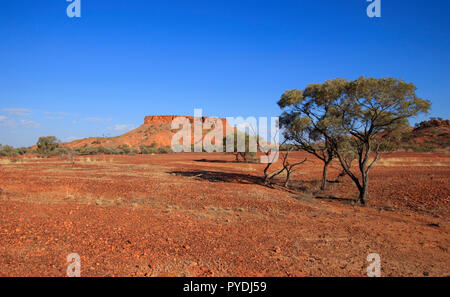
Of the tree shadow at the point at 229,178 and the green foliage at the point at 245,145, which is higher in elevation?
the green foliage at the point at 245,145

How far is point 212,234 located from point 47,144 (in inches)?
1837

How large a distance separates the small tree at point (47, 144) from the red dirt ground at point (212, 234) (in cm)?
3505

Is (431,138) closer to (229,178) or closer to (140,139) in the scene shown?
(229,178)

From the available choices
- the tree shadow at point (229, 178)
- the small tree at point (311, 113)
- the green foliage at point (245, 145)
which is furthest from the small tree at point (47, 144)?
the small tree at point (311, 113)

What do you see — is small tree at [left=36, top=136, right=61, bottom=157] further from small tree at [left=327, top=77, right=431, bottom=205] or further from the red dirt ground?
small tree at [left=327, top=77, right=431, bottom=205]

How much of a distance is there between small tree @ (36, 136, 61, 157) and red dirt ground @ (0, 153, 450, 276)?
3505cm

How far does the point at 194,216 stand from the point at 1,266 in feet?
16.2

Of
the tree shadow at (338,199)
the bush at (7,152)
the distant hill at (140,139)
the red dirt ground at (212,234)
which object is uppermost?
the distant hill at (140,139)

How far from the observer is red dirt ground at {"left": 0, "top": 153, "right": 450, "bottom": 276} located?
4.68 m

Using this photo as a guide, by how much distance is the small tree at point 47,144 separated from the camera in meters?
41.3

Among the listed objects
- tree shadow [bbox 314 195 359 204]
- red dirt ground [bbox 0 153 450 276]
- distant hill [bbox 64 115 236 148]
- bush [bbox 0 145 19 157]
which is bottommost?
tree shadow [bbox 314 195 359 204]

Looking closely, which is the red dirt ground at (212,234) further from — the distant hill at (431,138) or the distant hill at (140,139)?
the distant hill at (140,139)

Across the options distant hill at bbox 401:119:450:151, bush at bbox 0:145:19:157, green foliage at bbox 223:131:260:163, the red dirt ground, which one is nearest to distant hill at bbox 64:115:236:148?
bush at bbox 0:145:19:157

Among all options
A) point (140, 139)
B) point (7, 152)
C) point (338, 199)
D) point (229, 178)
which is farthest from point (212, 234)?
point (140, 139)
